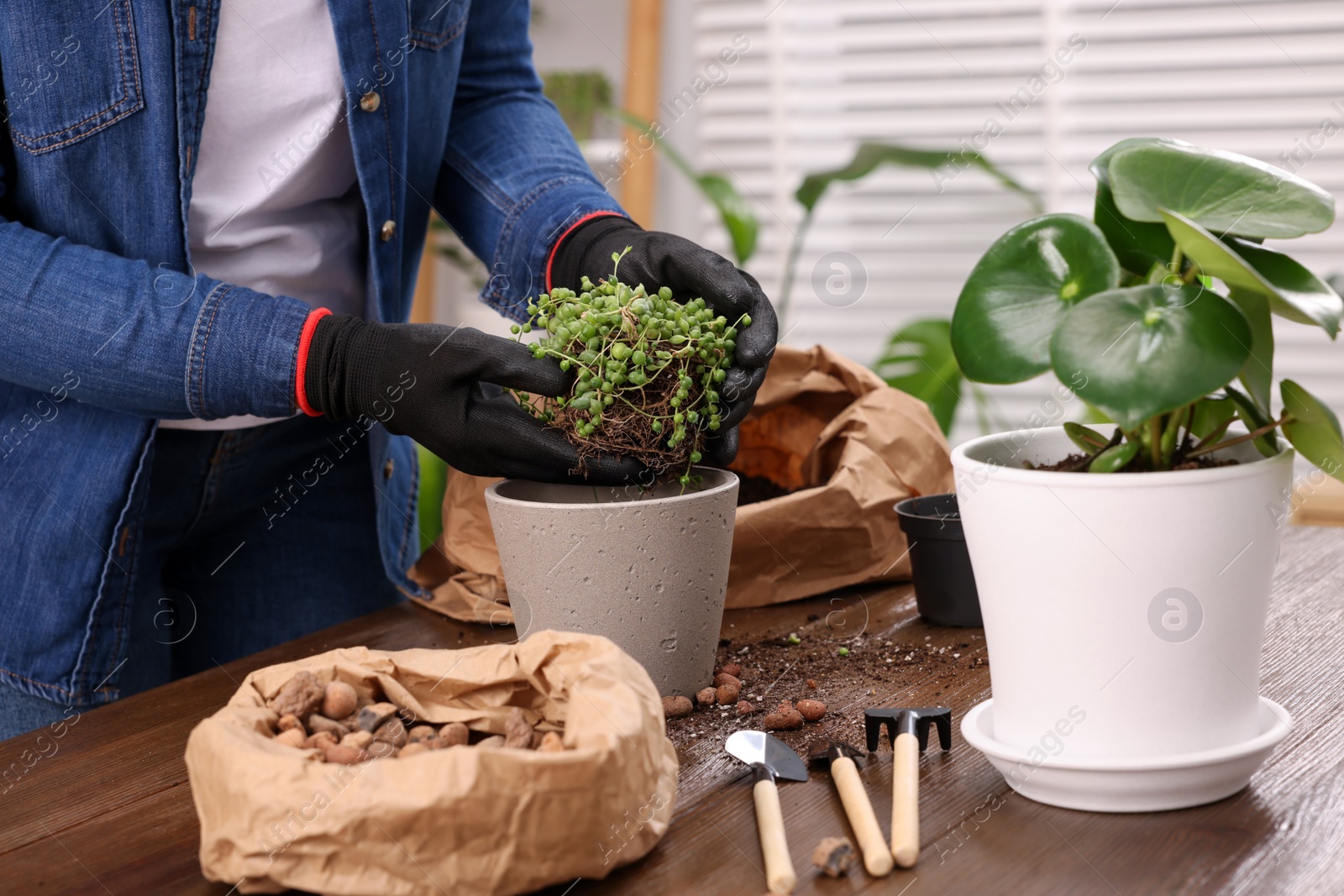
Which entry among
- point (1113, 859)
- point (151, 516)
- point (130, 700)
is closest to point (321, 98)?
point (151, 516)

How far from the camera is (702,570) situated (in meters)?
0.83

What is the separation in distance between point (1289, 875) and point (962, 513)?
0.80 ft

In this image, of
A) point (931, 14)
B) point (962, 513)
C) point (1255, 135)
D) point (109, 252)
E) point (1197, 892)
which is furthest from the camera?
point (931, 14)

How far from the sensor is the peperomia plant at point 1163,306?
0.52 metres

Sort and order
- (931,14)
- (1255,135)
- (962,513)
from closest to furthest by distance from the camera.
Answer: (962,513), (1255,135), (931,14)

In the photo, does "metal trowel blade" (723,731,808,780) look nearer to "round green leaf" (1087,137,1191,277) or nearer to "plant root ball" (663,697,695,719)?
"plant root ball" (663,697,695,719)

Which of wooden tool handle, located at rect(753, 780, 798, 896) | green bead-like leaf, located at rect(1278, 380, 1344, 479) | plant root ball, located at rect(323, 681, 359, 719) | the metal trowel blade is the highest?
green bead-like leaf, located at rect(1278, 380, 1344, 479)

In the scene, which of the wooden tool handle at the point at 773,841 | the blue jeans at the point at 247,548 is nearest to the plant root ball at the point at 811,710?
the wooden tool handle at the point at 773,841

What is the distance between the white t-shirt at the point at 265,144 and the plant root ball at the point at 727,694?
58 centimetres

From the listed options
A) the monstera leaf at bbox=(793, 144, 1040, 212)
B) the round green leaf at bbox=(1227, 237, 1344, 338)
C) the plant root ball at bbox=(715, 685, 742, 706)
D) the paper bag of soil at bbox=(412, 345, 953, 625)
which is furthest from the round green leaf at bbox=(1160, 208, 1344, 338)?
the monstera leaf at bbox=(793, 144, 1040, 212)

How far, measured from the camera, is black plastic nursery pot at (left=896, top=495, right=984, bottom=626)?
957 millimetres

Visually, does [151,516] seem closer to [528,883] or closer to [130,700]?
[130,700]

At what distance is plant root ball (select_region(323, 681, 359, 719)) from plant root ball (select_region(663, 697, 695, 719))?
232 millimetres

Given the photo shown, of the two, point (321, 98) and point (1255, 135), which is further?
point (1255, 135)
